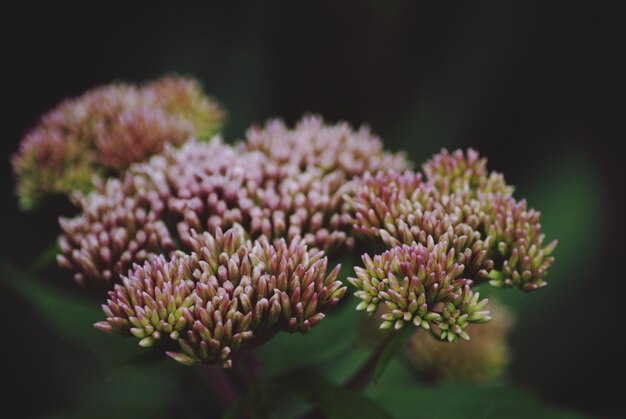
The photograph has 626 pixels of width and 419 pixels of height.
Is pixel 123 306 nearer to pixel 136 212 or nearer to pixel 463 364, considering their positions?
pixel 136 212

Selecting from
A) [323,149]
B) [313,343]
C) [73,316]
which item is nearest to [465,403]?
[313,343]

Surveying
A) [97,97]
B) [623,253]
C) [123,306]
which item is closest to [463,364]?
[123,306]

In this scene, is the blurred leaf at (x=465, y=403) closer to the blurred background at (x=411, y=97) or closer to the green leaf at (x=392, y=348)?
the green leaf at (x=392, y=348)

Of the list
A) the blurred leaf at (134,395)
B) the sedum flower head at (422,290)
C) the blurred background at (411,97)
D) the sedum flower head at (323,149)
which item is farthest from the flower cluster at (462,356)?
the sedum flower head at (422,290)

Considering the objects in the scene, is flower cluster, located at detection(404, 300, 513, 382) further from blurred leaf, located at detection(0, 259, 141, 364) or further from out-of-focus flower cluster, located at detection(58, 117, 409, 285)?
blurred leaf, located at detection(0, 259, 141, 364)

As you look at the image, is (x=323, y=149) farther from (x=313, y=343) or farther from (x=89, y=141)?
(x=89, y=141)

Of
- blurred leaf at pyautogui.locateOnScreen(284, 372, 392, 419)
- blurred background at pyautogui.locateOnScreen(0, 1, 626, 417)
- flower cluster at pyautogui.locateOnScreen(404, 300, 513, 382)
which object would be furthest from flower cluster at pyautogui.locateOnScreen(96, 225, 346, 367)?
blurred background at pyautogui.locateOnScreen(0, 1, 626, 417)
